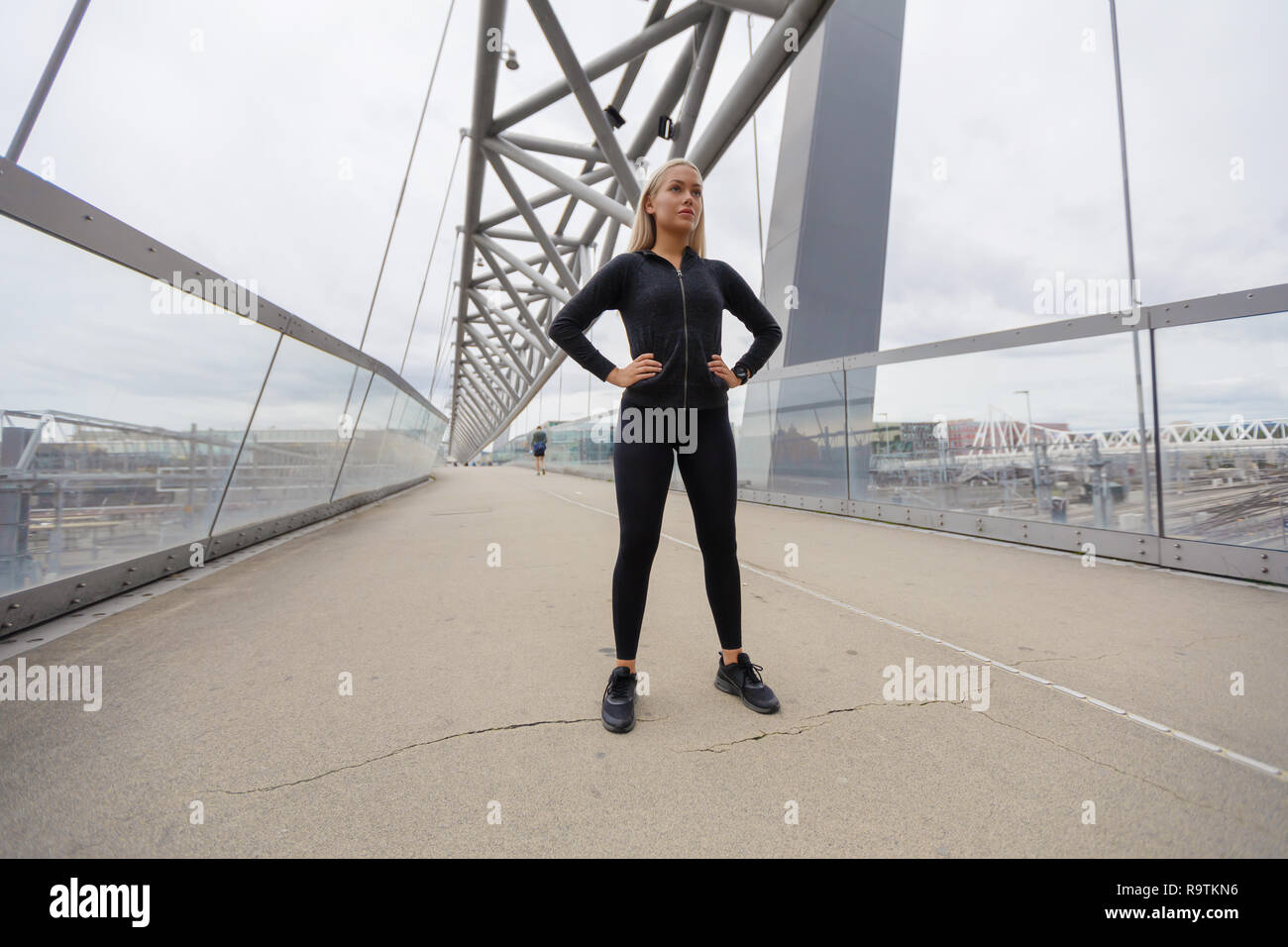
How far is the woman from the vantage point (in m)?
1.82

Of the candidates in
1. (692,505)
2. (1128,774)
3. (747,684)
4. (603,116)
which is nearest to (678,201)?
(692,505)

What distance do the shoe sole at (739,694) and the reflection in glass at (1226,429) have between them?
3731 millimetres

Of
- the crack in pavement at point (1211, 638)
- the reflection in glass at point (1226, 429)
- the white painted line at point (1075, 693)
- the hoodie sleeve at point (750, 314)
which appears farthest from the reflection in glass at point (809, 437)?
the hoodie sleeve at point (750, 314)

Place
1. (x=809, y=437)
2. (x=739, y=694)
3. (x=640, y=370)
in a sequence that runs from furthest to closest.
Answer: (x=809, y=437), (x=739, y=694), (x=640, y=370)

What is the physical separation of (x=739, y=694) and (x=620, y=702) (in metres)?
0.45

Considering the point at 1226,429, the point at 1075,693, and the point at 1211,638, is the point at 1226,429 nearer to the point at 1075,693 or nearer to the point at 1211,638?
the point at 1211,638

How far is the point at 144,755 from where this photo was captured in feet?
4.97

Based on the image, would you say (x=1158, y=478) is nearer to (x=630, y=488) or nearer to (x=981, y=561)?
(x=981, y=561)

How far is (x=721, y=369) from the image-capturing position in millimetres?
1871

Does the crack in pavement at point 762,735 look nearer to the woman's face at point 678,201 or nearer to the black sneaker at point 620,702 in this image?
the black sneaker at point 620,702

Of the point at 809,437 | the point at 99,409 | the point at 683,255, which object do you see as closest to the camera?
the point at 683,255

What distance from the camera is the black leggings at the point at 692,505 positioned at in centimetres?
182
